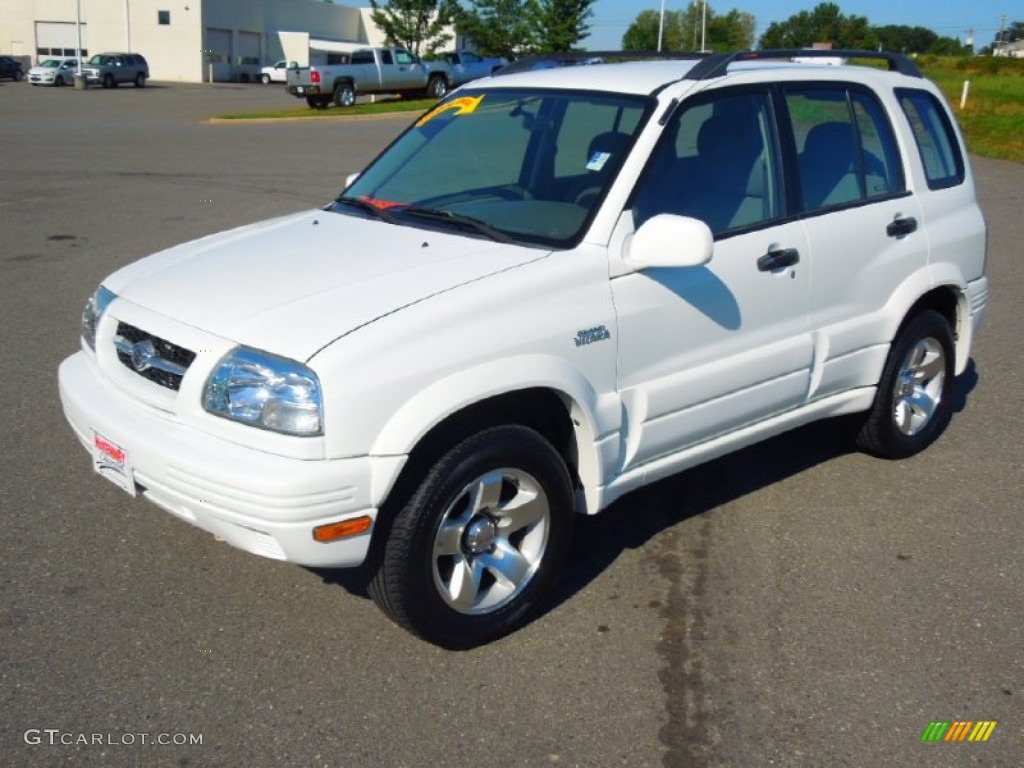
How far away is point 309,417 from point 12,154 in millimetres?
17496

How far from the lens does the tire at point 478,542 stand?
3457 millimetres

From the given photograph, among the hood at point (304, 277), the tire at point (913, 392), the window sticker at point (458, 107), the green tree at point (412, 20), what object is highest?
the green tree at point (412, 20)

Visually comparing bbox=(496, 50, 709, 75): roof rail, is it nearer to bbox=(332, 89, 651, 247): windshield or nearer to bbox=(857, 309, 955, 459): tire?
bbox=(332, 89, 651, 247): windshield

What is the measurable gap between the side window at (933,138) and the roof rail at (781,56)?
7.2 inches

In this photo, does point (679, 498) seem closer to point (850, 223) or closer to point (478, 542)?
point (850, 223)

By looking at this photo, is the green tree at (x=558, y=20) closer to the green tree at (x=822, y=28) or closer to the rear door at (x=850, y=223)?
the green tree at (x=822, y=28)

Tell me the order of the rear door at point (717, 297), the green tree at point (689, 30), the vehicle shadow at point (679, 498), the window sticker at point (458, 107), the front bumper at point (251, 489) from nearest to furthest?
the front bumper at point (251, 489), the rear door at point (717, 297), the vehicle shadow at point (679, 498), the window sticker at point (458, 107), the green tree at point (689, 30)

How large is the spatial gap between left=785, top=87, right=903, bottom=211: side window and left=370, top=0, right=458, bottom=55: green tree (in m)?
59.2

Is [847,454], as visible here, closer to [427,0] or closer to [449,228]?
[449,228]

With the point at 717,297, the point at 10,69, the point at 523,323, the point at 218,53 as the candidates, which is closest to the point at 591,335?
the point at 523,323

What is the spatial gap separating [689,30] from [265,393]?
10434 centimetres

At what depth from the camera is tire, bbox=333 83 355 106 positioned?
36.5 m

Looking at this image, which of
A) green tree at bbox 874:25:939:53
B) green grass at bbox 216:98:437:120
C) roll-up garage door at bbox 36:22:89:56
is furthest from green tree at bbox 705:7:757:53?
green grass at bbox 216:98:437:120

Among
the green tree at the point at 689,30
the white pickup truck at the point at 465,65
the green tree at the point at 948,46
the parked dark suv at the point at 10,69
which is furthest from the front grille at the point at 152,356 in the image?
the green tree at the point at 948,46
